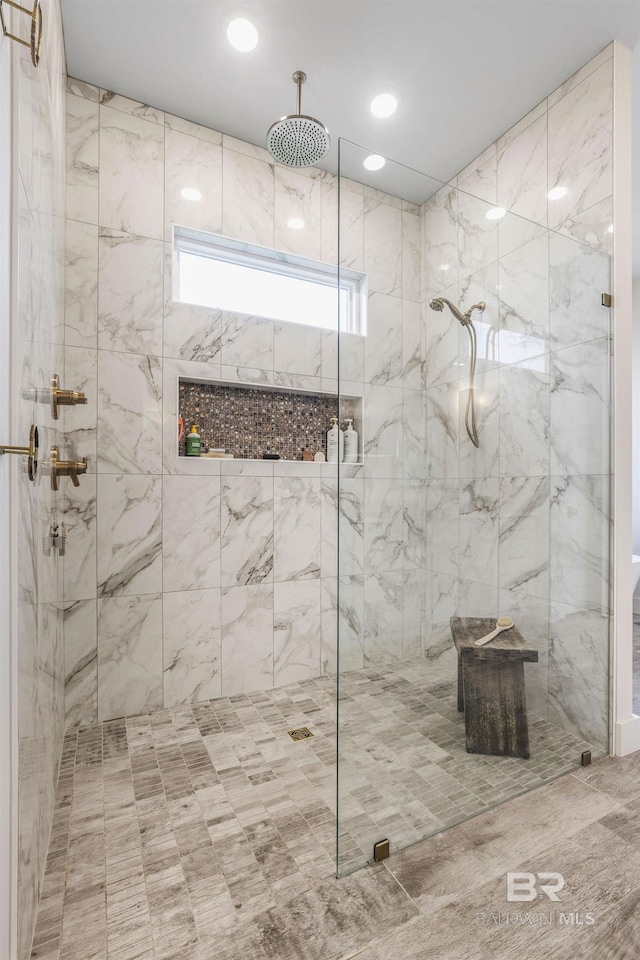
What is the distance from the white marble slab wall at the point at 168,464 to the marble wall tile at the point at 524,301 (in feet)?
3.88

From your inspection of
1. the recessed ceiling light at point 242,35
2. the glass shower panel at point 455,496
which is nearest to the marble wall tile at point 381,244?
the glass shower panel at point 455,496

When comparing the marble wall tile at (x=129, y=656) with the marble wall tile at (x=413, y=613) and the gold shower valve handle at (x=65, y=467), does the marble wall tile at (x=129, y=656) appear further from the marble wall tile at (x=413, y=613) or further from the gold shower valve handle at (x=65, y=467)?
the marble wall tile at (x=413, y=613)

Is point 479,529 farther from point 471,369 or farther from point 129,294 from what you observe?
point 129,294

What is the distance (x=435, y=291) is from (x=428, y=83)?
1362 millimetres

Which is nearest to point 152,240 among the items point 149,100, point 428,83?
point 149,100

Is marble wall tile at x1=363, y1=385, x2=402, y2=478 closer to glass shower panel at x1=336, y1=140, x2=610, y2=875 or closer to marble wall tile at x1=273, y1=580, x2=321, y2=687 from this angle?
glass shower panel at x1=336, y1=140, x2=610, y2=875

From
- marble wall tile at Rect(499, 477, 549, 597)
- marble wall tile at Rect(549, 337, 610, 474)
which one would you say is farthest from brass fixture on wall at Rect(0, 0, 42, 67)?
marble wall tile at Rect(549, 337, 610, 474)

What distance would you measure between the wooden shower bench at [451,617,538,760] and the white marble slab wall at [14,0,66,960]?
4.07 ft

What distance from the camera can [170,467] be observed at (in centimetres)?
233

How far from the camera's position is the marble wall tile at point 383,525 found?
1.41m

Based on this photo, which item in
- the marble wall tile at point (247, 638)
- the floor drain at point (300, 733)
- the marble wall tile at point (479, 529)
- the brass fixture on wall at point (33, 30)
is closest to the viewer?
the brass fixture on wall at point (33, 30)

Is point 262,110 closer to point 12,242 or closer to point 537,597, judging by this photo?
point 12,242

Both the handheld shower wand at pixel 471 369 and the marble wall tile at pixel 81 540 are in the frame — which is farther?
the marble wall tile at pixel 81 540

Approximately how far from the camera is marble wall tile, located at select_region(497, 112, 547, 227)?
Result: 88.8 inches
